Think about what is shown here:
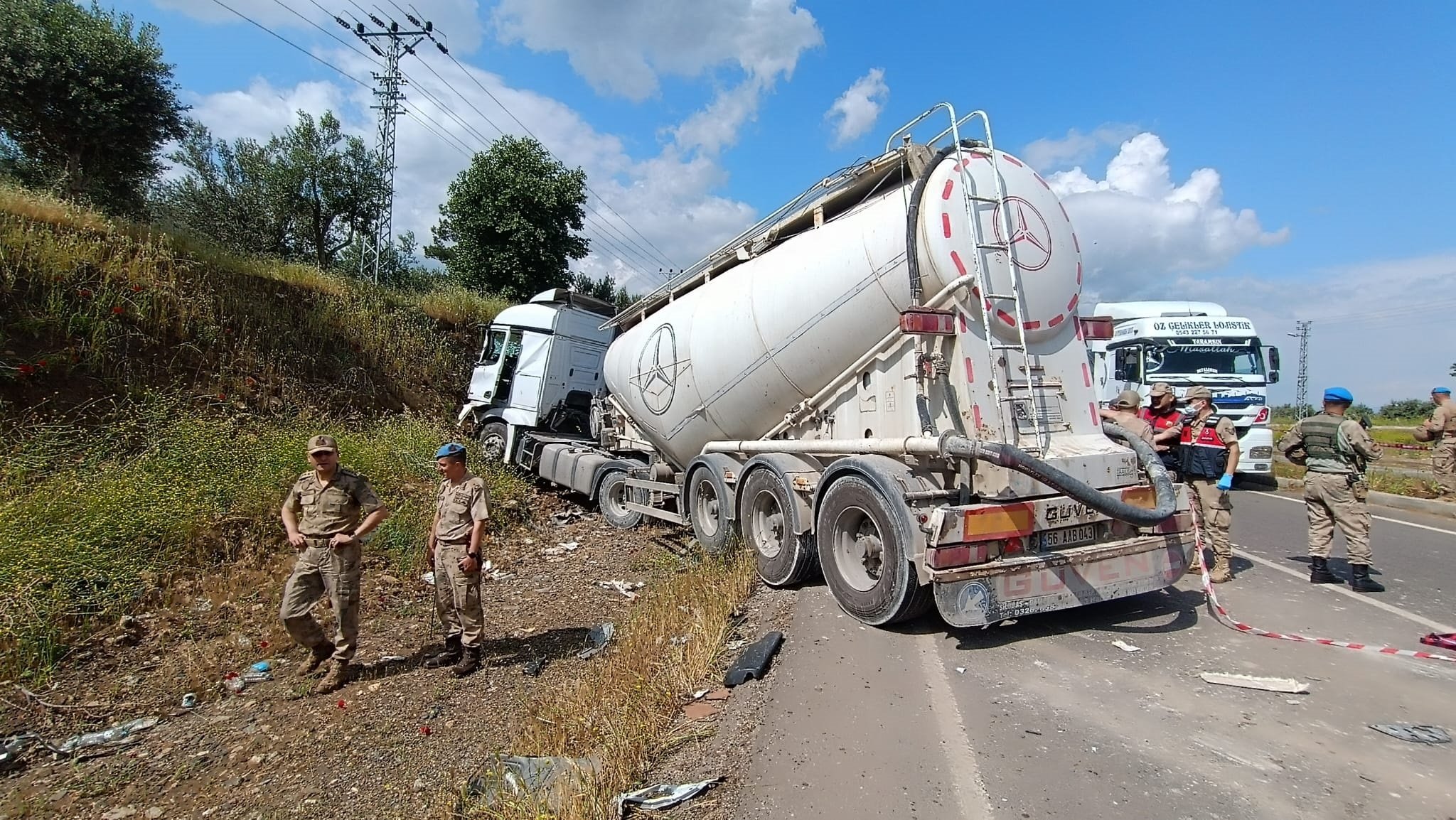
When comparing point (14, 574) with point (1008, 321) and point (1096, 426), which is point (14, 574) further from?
point (1096, 426)

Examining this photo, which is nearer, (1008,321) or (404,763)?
(404,763)

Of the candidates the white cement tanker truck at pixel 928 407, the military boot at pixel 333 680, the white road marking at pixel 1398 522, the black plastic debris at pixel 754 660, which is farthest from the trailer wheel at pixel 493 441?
the white road marking at pixel 1398 522

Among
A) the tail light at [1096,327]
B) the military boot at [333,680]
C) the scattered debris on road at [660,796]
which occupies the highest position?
the tail light at [1096,327]

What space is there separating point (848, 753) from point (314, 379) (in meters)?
10.7

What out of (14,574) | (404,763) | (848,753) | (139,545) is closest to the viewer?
(848,753)

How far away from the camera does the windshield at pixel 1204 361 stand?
11.1 meters

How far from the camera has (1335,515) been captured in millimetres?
5242

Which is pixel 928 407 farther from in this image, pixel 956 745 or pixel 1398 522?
pixel 1398 522

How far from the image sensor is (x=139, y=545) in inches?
216

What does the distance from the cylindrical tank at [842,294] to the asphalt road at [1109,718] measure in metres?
2.05

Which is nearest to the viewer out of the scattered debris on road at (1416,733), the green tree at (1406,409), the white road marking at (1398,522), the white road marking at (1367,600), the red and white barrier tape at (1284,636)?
the scattered debris on road at (1416,733)

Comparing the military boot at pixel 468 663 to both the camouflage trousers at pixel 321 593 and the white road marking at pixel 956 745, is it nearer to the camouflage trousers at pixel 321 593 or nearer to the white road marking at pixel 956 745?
the camouflage trousers at pixel 321 593

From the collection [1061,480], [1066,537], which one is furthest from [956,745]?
[1066,537]

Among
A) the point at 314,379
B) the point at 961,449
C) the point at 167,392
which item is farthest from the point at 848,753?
the point at 314,379
